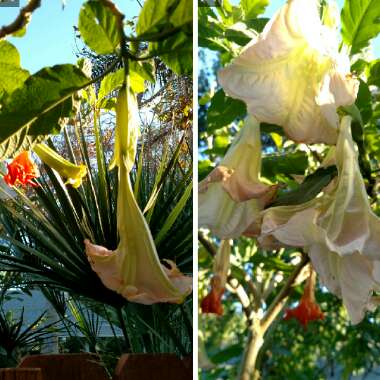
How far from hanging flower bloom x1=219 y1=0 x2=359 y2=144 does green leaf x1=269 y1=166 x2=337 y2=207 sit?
1.2 inches

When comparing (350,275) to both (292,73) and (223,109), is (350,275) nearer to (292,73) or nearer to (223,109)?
(292,73)

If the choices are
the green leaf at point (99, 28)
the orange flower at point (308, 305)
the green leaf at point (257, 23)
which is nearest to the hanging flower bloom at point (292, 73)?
the green leaf at point (257, 23)

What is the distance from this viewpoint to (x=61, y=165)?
782mm

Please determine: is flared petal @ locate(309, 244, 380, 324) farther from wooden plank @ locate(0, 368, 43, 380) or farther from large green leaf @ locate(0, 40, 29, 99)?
wooden plank @ locate(0, 368, 43, 380)

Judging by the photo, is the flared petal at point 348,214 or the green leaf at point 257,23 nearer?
the flared petal at point 348,214

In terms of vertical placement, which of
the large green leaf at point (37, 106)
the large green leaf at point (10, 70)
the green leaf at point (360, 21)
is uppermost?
the green leaf at point (360, 21)

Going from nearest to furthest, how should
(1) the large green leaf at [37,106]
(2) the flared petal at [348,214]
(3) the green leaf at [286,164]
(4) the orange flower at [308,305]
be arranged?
1. (2) the flared petal at [348,214]
2. (1) the large green leaf at [37,106]
3. (3) the green leaf at [286,164]
4. (4) the orange flower at [308,305]

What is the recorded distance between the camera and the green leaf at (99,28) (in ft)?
2.50

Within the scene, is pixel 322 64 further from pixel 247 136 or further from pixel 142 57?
pixel 142 57

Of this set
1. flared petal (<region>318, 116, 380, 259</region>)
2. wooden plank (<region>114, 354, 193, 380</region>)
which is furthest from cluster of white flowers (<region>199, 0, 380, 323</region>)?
wooden plank (<region>114, 354, 193, 380</region>)

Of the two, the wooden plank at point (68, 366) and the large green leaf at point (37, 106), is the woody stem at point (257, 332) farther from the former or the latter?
the large green leaf at point (37, 106)

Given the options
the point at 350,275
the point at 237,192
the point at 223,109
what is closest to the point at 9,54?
the point at 223,109

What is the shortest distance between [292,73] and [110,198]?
0.35 metres

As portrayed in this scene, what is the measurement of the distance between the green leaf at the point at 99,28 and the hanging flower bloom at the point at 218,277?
0.25 meters
